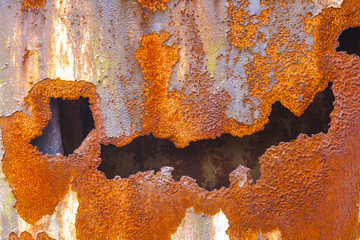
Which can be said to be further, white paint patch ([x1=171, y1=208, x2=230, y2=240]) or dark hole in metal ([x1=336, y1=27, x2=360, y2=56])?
dark hole in metal ([x1=336, y1=27, x2=360, y2=56])

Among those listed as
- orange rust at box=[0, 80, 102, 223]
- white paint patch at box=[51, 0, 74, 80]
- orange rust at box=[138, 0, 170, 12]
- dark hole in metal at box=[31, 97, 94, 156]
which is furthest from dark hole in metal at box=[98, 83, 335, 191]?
orange rust at box=[138, 0, 170, 12]

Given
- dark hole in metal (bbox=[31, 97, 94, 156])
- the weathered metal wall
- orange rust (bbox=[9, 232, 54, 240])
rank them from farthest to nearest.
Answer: dark hole in metal (bbox=[31, 97, 94, 156]), orange rust (bbox=[9, 232, 54, 240]), the weathered metal wall

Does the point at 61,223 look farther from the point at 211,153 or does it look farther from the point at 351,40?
the point at 351,40

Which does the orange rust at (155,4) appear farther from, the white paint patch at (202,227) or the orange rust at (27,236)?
the orange rust at (27,236)

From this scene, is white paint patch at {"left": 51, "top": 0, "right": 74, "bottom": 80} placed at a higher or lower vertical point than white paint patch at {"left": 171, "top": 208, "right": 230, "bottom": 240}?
higher

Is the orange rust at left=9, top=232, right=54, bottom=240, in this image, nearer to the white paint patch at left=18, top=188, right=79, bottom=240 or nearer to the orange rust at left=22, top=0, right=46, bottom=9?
the white paint patch at left=18, top=188, right=79, bottom=240

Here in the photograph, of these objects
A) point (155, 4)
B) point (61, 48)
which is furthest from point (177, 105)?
point (61, 48)

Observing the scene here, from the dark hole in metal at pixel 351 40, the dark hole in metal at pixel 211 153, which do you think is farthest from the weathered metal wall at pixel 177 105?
the dark hole in metal at pixel 211 153

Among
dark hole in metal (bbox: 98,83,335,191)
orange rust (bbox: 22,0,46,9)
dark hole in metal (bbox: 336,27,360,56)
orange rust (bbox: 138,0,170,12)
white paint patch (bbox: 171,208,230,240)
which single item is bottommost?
white paint patch (bbox: 171,208,230,240)
